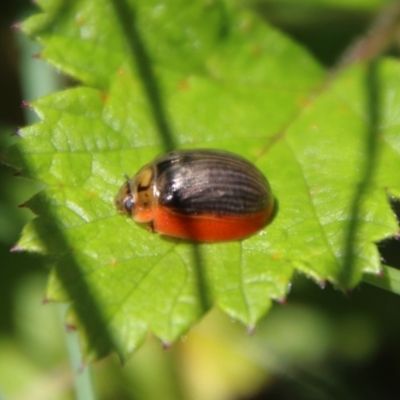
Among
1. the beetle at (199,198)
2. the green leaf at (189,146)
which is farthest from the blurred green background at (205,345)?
the beetle at (199,198)

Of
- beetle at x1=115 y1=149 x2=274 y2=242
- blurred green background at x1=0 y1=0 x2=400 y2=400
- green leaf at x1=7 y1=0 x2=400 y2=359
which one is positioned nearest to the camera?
green leaf at x1=7 y1=0 x2=400 y2=359

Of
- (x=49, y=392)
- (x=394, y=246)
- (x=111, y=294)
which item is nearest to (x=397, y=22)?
(x=394, y=246)

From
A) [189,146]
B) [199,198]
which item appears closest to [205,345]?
[189,146]

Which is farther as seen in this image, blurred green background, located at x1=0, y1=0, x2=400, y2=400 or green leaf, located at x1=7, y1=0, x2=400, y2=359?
blurred green background, located at x1=0, y1=0, x2=400, y2=400

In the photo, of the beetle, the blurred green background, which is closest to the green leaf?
the beetle

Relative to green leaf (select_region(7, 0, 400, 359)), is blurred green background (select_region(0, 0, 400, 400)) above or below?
below

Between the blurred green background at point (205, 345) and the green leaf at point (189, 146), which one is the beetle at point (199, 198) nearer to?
the green leaf at point (189, 146)

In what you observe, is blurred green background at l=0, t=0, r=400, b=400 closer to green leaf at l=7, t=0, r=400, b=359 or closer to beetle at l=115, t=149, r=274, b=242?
green leaf at l=7, t=0, r=400, b=359
